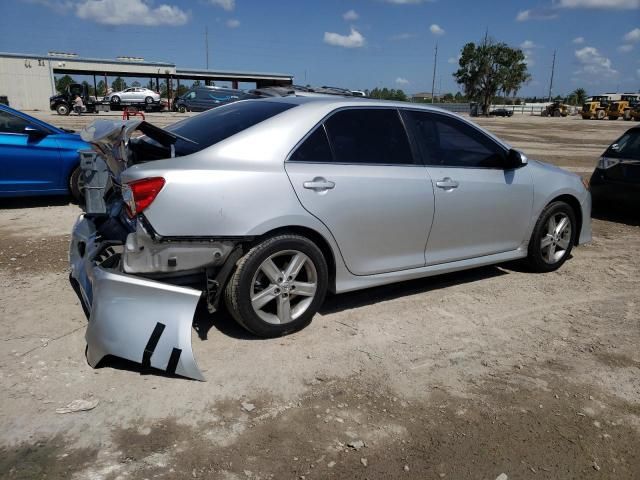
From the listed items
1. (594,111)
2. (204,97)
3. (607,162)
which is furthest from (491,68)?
(607,162)

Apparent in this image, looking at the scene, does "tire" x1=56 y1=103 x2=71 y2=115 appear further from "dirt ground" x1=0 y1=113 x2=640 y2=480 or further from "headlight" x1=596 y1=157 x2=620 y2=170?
"headlight" x1=596 y1=157 x2=620 y2=170

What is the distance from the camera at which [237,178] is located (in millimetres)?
3408

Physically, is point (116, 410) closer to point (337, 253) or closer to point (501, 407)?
point (337, 253)

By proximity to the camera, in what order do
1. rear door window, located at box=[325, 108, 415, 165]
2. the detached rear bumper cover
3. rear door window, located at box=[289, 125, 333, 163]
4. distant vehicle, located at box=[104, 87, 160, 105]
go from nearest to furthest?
the detached rear bumper cover < rear door window, located at box=[289, 125, 333, 163] < rear door window, located at box=[325, 108, 415, 165] < distant vehicle, located at box=[104, 87, 160, 105]

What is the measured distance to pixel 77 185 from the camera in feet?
25.5

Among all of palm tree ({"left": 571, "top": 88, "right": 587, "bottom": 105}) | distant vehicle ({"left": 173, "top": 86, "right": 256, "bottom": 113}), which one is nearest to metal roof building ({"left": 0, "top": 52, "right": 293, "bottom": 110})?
distant vehicle ({"left": 173, "top": 86, "right": 256, "bottom": 113})

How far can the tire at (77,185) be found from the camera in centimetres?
771

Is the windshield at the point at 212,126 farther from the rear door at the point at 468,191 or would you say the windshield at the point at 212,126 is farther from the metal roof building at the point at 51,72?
the metal roof building at the point at 51,72

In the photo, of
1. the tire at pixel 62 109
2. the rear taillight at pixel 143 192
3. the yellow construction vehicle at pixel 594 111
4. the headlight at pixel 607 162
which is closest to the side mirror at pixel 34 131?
the rear taillight at pixel 143 192

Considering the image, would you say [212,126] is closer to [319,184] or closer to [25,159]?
[319,184]

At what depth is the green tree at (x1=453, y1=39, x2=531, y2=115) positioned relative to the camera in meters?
74.8

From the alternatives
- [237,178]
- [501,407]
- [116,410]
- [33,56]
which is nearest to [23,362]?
[116,410]

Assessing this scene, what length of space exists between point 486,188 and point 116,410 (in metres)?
3.35

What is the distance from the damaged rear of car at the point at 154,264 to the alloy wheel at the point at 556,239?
3271 mm
